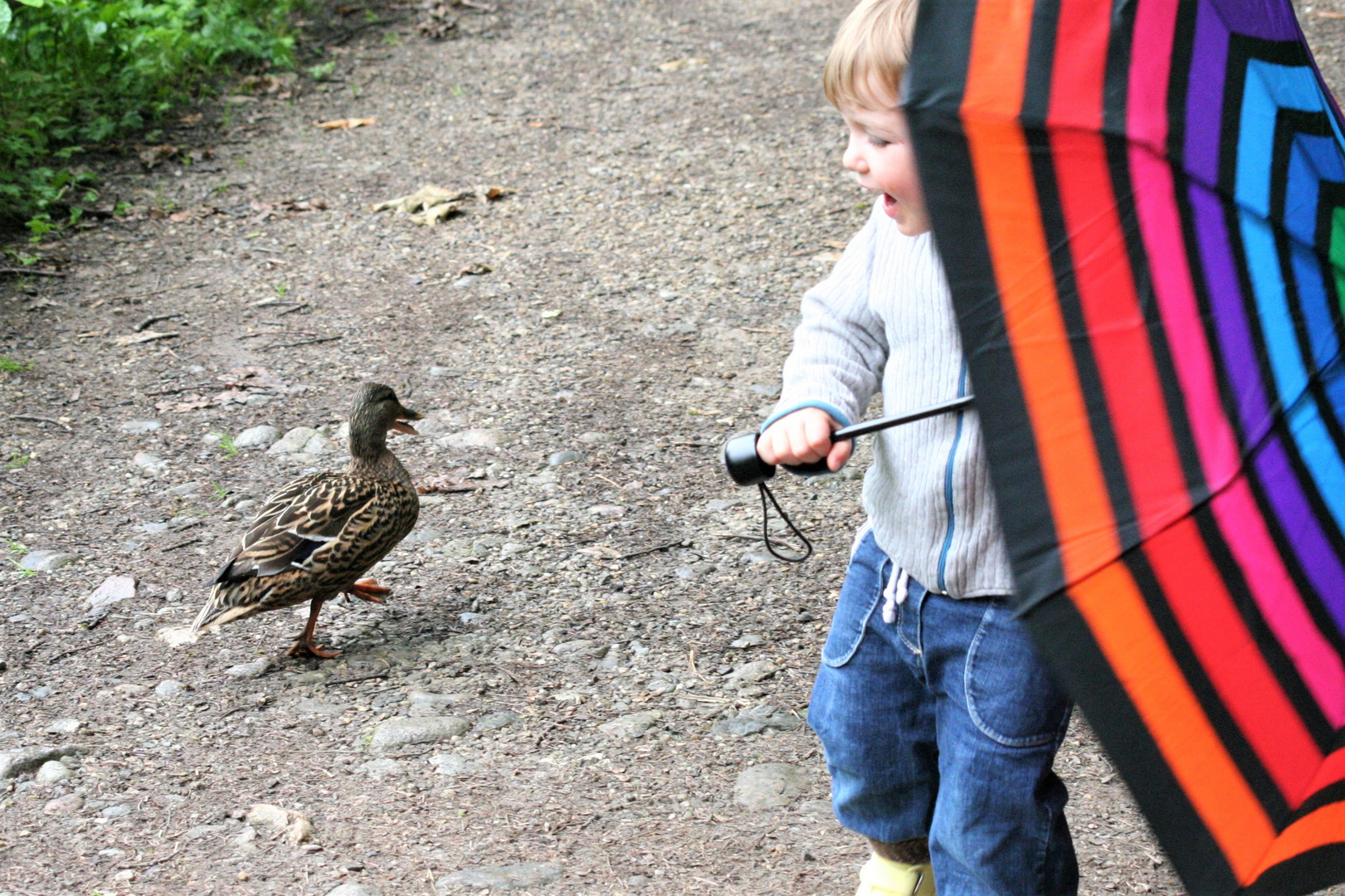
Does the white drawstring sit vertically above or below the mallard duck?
above

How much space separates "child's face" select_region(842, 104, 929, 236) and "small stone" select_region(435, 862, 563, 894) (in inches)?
66.4

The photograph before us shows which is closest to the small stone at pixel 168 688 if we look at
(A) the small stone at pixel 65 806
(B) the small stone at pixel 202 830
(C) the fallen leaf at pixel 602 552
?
(A) the small stone at pixel 65 806

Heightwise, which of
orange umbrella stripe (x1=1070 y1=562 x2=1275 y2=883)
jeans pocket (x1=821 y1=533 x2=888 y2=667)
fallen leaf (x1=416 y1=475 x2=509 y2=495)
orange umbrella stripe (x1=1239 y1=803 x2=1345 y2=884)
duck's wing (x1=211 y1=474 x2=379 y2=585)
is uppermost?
orange umbrella stripe (x1=1070 y1=562 x2=1275 y2=883)

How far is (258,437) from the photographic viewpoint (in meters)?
5.15

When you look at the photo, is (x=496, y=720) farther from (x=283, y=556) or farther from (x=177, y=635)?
(x=177, y=635)

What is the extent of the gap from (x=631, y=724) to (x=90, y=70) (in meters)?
6.47

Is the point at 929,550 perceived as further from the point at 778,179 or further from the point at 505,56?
the point at 505,56

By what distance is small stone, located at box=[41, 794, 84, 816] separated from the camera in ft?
10.7

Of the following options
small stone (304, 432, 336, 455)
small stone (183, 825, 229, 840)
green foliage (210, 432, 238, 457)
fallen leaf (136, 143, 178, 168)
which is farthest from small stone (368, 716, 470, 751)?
fallen leaf (136, 143, 178, 168)

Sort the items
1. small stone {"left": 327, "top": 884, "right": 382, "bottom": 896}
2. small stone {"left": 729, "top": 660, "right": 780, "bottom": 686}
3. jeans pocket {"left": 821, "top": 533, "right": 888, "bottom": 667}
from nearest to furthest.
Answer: jeans pocket {"left": 821, "top": 533, "right": 888, "bottom": 667}, small stone {"left": 327, "top": 884, "right": 382, "bottom": 896}, small stone {"left": 729, "top": 660, "right": 780, "bottom": 686}

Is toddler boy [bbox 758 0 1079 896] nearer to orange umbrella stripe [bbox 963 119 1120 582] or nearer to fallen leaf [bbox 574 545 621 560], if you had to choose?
orange umbrella stripe [bbox 963 119 1120 582]

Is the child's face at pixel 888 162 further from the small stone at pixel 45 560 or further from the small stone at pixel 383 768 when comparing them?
the small stone at pixel 45 560

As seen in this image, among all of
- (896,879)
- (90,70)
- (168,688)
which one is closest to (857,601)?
(896,879)

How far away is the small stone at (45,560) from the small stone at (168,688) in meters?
0.85
